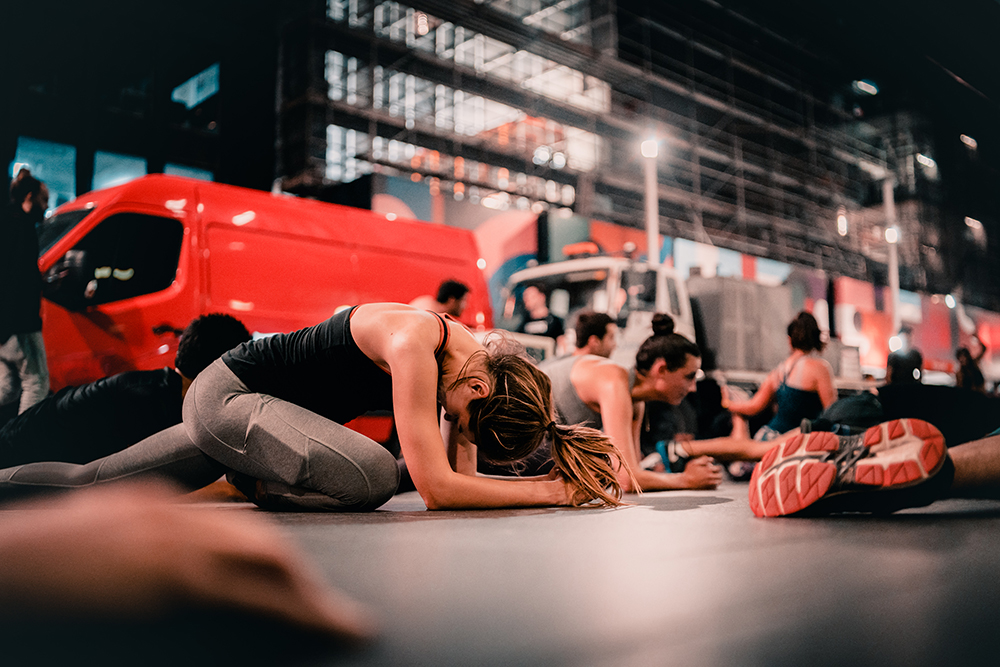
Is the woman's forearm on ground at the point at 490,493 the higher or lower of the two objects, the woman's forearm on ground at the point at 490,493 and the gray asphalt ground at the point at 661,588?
the higher

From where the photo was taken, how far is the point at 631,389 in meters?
3.25

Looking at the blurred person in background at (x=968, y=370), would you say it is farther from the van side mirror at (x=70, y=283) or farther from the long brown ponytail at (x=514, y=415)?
the van side mirror at (x=70, y=283)

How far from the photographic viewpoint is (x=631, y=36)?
10023mm

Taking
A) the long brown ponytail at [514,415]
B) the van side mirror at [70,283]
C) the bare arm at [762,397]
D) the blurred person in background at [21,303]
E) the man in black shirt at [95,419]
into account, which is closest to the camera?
the long brown ponytail at [514,415]

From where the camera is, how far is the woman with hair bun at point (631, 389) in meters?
2.88

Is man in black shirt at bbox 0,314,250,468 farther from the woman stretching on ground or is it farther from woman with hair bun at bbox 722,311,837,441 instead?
woman with hair bun at bbox 722,311,837,441

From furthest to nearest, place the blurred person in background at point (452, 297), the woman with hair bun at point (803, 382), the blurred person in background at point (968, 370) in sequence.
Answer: the blurred person in background at point (968, 370) → the blurred person in background at point (452, 297) → the woman with hair bun at point (803, 382)

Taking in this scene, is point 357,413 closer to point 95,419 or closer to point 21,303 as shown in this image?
point 95,419

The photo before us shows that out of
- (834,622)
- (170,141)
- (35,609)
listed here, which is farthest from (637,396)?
(170,141)

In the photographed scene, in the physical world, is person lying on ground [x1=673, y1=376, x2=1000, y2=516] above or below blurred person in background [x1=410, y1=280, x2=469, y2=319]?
below

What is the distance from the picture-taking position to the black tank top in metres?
2.07

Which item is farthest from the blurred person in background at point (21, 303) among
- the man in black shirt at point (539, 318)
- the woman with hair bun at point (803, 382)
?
the woman with hair bun at point (803, 382)

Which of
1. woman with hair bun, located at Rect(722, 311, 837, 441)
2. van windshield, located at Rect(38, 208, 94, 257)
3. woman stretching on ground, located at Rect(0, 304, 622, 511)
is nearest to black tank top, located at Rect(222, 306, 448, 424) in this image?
woman stretching on ground, located at Rect(0, 304, 622, 511)

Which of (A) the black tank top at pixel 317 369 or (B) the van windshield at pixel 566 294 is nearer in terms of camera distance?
(A) the black tank top at pixel 317 369
